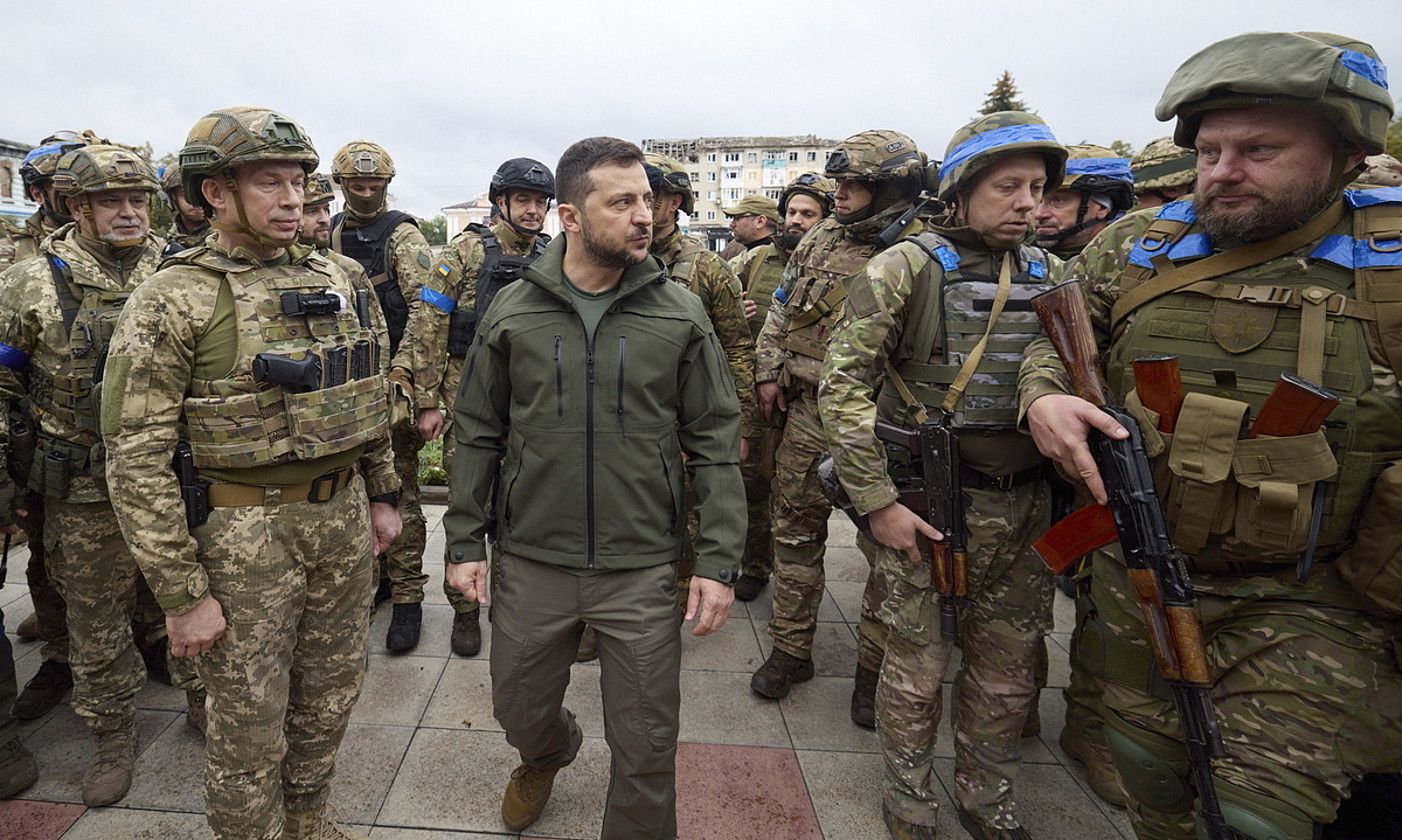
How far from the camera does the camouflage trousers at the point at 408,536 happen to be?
420 centimetres

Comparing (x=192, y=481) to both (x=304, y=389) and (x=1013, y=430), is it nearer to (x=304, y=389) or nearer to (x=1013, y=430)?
(x=304, y=389)

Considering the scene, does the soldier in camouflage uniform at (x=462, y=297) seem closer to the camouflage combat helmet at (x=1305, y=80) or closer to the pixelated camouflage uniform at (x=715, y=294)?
the pixelated camouflage uniform at (x=715, y=294)

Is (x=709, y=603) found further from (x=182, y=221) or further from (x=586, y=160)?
(x=182, y=221)

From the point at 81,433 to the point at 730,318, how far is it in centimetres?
339

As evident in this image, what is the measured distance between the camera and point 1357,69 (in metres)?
1.77

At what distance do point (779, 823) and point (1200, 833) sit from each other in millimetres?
1488

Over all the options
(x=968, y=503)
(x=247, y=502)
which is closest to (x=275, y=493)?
(x=247, y=502)

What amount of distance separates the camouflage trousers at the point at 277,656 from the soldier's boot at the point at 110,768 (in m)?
0.96

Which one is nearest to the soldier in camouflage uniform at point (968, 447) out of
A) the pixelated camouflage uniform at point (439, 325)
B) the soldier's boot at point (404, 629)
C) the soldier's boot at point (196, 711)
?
the pixelated camouflage uniform at point (439, 325)

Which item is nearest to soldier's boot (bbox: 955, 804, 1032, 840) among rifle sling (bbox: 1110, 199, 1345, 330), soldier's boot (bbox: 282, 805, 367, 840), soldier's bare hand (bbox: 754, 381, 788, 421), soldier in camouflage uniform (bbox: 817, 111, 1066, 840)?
soldier in camouflage uniform (bbox: 817, 111, 1066, 840)

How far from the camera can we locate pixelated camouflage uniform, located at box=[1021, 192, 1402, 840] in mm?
1805

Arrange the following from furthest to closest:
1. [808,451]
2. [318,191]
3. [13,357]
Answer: [318,191] < [808,451] < [13,357]

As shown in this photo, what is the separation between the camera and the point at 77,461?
294 cm

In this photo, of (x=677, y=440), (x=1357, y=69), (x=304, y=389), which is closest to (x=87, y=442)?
(x=304, y=389)
